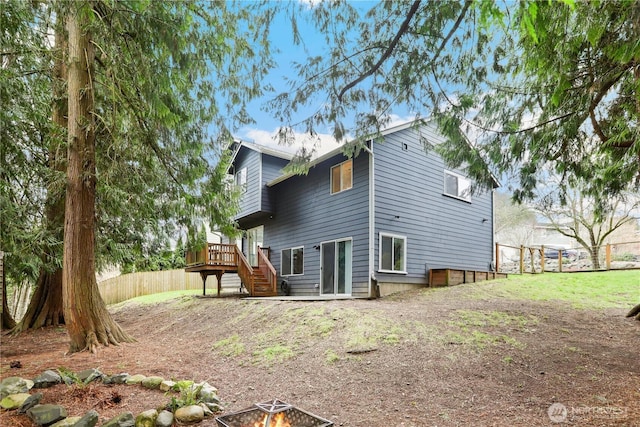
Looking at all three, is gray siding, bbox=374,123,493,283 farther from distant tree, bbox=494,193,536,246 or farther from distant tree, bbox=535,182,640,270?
distant tree, bbox=494,193,536,246

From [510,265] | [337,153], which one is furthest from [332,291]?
[510,265]

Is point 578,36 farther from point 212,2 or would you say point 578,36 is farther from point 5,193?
point 5,193

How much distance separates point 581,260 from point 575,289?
26.9 feet

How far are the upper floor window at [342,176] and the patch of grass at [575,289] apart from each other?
14.3 feet

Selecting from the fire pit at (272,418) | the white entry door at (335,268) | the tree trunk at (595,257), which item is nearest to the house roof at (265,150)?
the white entry door at (335,268)

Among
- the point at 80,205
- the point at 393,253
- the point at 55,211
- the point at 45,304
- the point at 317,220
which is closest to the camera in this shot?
the point at 80,205

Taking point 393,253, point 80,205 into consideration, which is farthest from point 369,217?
point 80,205

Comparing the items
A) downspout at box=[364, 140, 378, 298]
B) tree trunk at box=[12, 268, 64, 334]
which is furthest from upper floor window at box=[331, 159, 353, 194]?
tree trunk at box=[12, 268, 64, 334]

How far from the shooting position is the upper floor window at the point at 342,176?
11180 mm

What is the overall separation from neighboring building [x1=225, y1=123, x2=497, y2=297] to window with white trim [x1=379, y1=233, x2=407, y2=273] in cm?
3

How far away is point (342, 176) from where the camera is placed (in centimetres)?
1150

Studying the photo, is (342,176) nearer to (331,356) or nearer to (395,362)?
(331,356)

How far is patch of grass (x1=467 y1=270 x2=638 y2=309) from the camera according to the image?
8758mm

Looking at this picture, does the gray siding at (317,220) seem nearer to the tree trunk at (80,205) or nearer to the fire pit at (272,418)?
the tree trunk at (80,205)
